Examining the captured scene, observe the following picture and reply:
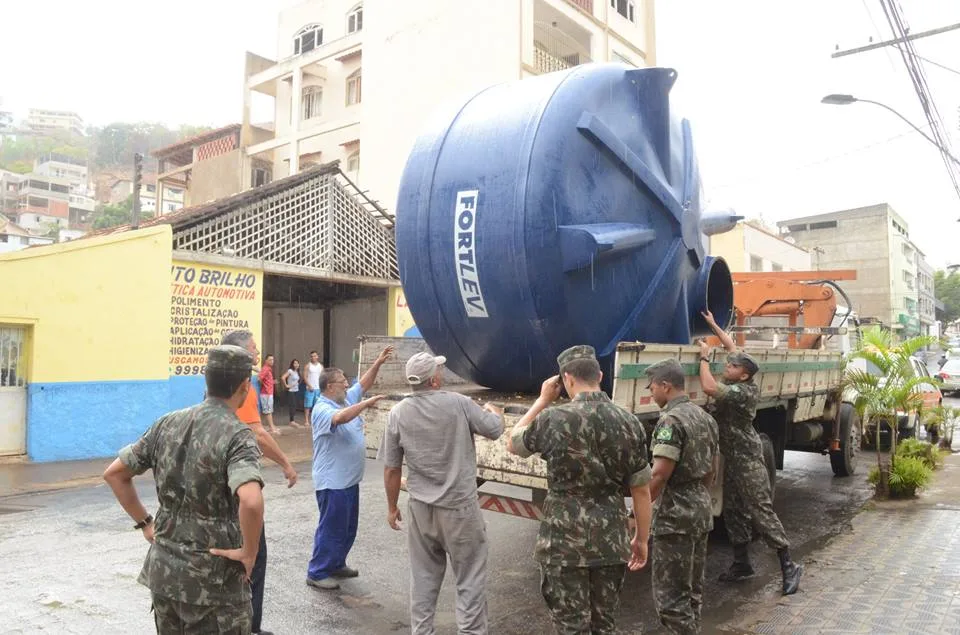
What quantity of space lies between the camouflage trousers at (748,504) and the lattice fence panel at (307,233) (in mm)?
9942

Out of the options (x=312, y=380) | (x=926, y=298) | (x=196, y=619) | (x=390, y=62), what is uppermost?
(x=390, y=62)

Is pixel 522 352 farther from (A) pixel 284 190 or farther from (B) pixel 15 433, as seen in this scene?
(A) pixel 284 190

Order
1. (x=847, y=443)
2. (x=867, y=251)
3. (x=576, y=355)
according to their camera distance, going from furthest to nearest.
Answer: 1. (x=867, y=251)
2. (x=847, y=443)
3. (x=576, y=355)

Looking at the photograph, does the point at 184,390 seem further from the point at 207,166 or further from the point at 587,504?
the point at 207,166

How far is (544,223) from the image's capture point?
13.9 feet

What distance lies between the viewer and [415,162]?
15.9ft

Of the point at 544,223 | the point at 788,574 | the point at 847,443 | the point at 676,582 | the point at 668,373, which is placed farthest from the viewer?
the point at 847,443

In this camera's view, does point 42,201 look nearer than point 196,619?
No

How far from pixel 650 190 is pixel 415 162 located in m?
1.59

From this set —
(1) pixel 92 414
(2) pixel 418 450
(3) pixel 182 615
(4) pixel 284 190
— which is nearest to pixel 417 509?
(2) pixel 418 450

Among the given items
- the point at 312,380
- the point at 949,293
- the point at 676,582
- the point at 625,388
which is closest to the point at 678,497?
the point at 676,582

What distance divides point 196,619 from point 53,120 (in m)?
178

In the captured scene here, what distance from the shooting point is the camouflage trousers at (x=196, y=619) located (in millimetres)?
2527

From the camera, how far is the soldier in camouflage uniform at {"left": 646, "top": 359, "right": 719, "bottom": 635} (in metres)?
3.72
